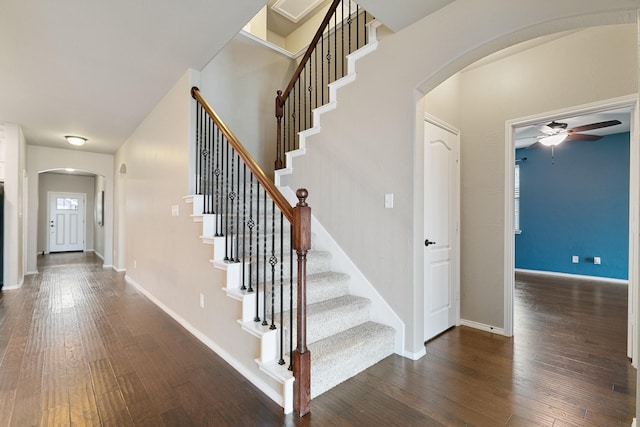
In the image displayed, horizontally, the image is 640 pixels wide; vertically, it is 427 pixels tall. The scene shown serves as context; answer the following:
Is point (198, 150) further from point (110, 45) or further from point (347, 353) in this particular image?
point (347, 353)

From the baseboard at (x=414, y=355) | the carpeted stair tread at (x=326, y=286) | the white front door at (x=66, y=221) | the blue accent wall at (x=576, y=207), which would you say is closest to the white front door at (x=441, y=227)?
the baseboard at (x=414, y=355)

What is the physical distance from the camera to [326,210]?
10.5 feet

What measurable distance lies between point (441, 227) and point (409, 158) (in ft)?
3.16

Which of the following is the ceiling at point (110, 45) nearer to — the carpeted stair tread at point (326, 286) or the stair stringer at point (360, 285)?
the stair stringer at point (360, 285)

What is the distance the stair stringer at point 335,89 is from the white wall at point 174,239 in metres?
1.09

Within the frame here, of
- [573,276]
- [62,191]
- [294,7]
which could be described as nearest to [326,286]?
[294,7]

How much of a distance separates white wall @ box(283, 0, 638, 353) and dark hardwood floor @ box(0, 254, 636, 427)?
1.55 ft

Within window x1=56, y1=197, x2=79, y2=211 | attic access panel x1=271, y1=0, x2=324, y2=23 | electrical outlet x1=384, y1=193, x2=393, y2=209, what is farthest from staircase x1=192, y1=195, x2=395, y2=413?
window x1=56, y1=197, x2=79, y2=211

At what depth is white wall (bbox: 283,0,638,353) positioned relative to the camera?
2.02m

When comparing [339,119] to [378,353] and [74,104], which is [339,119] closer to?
[378,353]

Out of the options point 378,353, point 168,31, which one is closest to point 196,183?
point 168,31

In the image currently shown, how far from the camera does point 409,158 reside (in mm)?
2498

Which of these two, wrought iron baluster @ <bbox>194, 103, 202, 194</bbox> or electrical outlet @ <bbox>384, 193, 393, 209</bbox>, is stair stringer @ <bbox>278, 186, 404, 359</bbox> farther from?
wrought iron baluster @ <bbox>194, 103, 202, 194</bbox>

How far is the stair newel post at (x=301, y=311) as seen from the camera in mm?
1797
